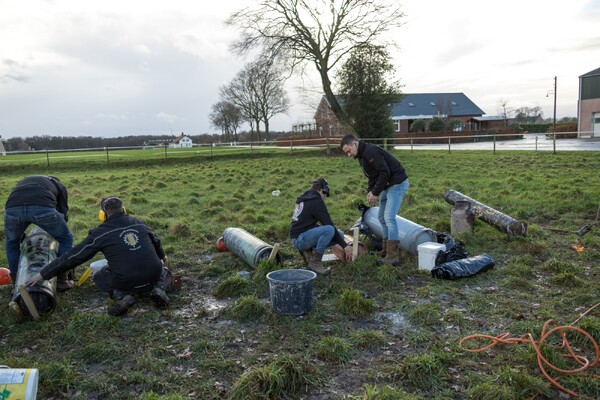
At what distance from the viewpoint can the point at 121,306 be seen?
5109 mm

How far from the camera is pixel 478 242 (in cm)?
760

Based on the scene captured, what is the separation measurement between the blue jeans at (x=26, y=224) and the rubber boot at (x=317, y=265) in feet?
10.7

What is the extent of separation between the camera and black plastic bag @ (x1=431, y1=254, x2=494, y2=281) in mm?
6035

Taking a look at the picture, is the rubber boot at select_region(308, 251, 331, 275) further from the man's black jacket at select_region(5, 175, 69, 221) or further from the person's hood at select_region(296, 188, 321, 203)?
the man's black jacket at select_region(5, 175, 69, 221)

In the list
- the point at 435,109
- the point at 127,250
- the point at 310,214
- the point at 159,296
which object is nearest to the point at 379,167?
the point at 310,214

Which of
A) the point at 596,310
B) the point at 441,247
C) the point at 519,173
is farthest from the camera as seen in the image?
the point at 519,173

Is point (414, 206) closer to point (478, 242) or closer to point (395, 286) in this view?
point (478, 242)

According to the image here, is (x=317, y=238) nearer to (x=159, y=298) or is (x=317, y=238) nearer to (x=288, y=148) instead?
(x=159, y=298)

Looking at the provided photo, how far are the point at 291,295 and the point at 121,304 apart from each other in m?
1.87

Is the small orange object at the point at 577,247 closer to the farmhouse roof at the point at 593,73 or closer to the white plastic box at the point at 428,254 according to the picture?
the white plastic box at the point at 428,254

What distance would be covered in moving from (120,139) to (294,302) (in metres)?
75.9

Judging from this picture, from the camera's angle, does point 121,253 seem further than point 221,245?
No

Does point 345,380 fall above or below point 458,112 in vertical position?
below

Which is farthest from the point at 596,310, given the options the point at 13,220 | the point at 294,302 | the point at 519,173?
the point at 519,173
